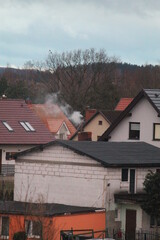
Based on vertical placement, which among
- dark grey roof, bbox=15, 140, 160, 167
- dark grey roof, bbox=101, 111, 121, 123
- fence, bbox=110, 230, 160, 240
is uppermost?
dark grey roof, bbox=101, 111, 121, 123

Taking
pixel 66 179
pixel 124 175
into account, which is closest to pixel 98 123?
pixel 66 179

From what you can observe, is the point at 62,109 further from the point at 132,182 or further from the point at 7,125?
the point at 132,182

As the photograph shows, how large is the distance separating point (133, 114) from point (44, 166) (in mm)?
9651

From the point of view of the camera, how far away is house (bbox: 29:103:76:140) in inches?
3710

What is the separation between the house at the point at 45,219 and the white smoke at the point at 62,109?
62413 mm

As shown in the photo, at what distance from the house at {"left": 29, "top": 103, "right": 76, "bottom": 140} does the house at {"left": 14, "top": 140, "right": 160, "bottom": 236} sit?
42670mm

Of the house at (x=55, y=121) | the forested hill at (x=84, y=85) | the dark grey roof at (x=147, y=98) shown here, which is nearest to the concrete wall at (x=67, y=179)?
the dark grey roof at (x=147, y=98)

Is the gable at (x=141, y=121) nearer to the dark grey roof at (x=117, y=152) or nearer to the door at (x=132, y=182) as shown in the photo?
the dark grey roof at (x=117, y=152)

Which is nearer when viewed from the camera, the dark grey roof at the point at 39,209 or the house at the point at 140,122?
the dark grey roof at the point at 39,209

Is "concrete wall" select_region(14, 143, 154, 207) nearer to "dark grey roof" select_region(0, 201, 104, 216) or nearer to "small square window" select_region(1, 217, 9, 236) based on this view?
"dark grey roof" select_region(0, 201, 104, 216)

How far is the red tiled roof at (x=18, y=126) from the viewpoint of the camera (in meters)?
68.6

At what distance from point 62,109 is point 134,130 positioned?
62.1 meters

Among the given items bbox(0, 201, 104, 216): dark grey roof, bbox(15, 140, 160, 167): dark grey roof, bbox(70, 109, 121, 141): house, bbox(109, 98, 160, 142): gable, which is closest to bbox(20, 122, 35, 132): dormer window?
bbox(70, 109, 121, 141): house

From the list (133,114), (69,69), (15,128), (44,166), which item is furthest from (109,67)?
(44,166)
